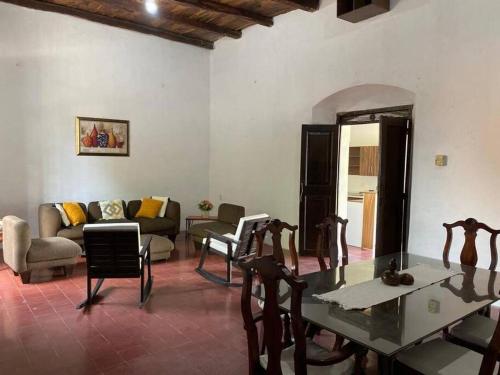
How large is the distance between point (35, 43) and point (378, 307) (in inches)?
251

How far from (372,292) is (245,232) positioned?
238cm

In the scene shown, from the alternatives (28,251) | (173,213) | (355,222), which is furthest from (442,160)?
(28,251)

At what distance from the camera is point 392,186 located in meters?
4.87

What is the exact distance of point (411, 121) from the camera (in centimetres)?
496

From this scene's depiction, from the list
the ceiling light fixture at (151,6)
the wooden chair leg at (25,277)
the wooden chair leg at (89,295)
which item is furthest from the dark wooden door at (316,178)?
the wooden chair leg at (25,277)

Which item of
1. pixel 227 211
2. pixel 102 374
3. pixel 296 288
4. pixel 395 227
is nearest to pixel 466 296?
pixel 296 288

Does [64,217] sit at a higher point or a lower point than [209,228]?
higher

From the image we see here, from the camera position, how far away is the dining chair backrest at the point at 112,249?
3.70 m

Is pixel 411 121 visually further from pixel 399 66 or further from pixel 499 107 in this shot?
pixel 499 107

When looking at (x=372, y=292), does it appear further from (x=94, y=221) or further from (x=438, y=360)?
(x=94, y=221)

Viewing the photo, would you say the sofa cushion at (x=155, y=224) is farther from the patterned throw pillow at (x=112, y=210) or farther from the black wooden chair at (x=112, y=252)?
the black wooden chair at (x=112, y=252)

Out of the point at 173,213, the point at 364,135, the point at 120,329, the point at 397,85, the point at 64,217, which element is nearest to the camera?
the point at 120,329

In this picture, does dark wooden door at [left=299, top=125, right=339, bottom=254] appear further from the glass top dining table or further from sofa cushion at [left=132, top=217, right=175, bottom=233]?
the glass top dining table

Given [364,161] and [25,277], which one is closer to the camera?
[25,277]
